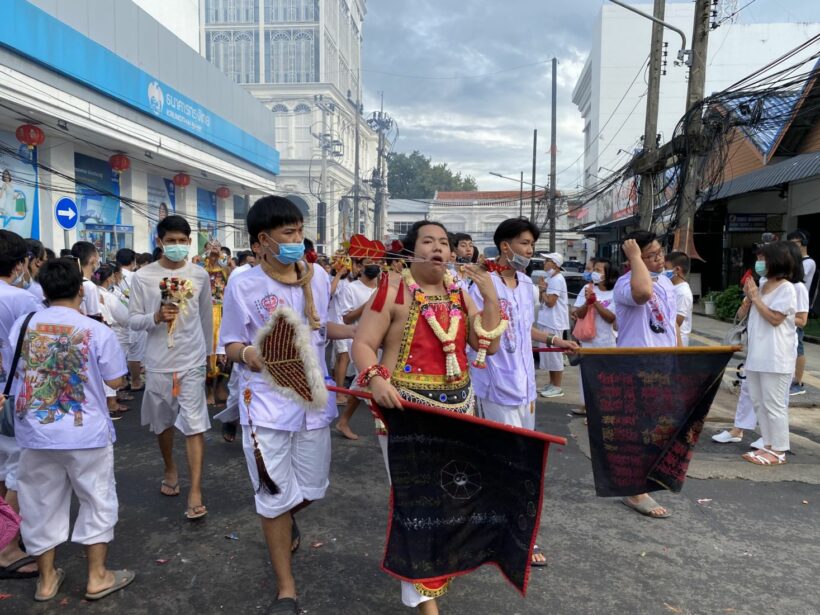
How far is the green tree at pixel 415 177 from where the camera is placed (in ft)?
299

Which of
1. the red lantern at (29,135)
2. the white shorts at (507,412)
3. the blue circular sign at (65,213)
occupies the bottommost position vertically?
the white shorts at (507,412)

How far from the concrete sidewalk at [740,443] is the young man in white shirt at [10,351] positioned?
4274 millimetres

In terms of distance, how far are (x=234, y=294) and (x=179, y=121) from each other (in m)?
17.9

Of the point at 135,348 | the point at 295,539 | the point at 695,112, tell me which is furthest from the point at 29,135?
the point at 695,112

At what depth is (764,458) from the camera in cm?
504

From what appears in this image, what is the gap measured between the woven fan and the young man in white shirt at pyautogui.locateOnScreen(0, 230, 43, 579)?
1411mm

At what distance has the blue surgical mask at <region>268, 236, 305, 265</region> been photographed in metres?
2.94

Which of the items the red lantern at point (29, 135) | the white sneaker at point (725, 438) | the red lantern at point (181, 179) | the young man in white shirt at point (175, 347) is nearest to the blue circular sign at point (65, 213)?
the red lantern at point (29, 135)

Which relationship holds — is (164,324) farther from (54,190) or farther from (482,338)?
(54,190)

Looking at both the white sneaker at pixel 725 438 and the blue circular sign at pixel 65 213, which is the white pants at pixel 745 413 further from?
the blue circular sign at pixel 65 213

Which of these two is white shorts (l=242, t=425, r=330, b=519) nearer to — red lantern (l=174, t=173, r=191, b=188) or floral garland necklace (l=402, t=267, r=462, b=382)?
floral garland necklace (l=402, t=267, r=462, b=382)

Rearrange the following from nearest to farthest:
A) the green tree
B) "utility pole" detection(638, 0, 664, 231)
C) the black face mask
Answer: the black face mask, "utility pole" detection(638, 0, 664, 231), the green tree

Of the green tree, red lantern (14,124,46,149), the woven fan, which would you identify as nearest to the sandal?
the woven fan

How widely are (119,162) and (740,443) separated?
667 inches
